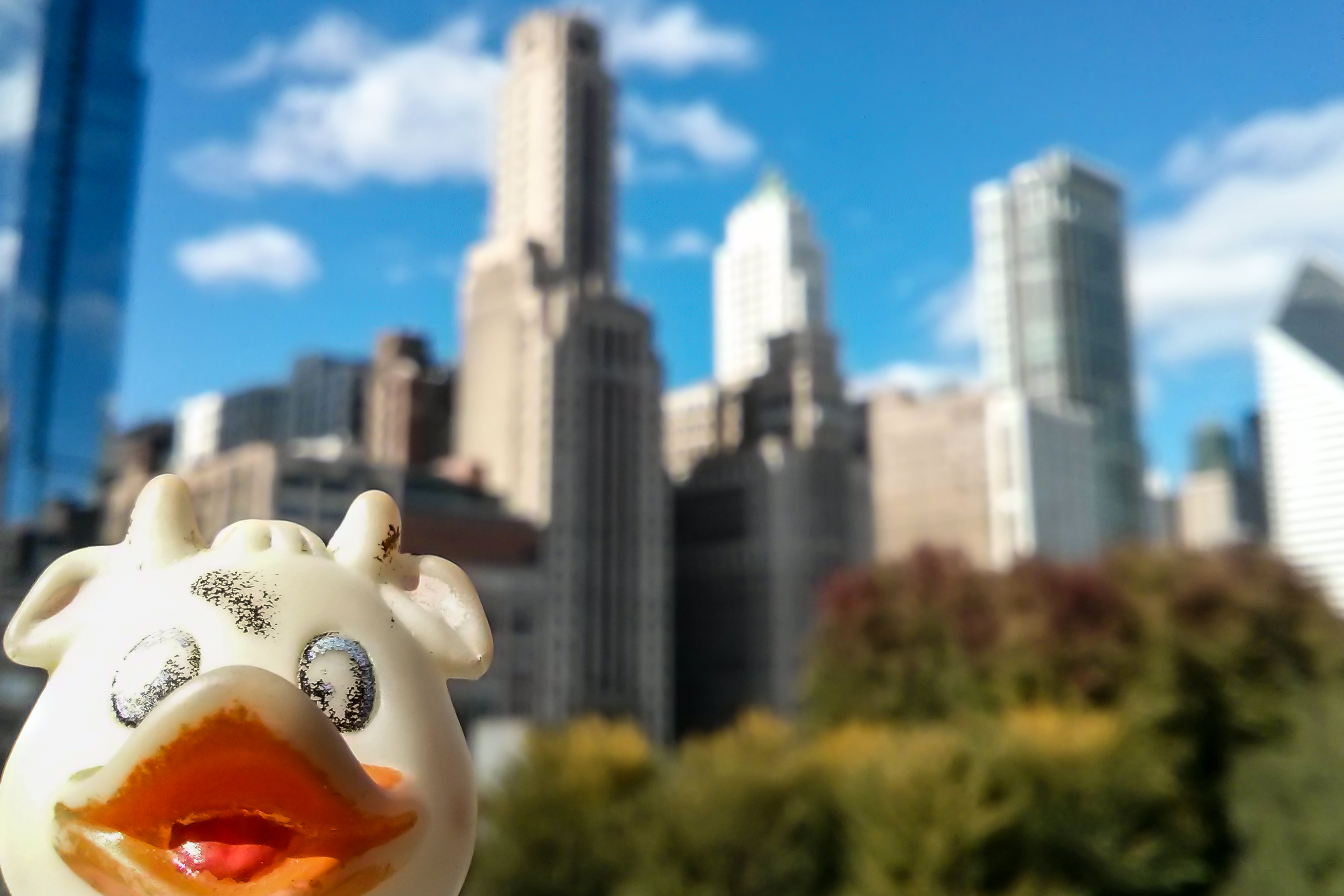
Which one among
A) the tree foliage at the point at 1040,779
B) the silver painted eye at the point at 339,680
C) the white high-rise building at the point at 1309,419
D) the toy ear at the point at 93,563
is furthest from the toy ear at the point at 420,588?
the white high-rise building at the point at 1309,419

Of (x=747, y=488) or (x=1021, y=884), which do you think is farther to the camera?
(x=747, y=488)

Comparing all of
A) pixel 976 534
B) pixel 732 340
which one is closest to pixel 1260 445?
pixel 976 534

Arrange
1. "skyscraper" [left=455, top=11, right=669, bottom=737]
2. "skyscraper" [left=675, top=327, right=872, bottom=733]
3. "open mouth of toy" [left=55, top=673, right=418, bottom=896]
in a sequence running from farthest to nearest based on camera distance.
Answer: "skyscraper" [left=675, top=327, right=872, bottom=733] < "skyscraper" [left=455, top=11, right=669, bottom=737] < "open mouth of toy" [left=55, top=673, right=418, bottom=896]

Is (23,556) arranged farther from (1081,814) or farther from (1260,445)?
(1260,445)

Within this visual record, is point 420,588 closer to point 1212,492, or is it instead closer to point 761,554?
point 761,554

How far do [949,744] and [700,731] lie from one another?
4101 centimetres

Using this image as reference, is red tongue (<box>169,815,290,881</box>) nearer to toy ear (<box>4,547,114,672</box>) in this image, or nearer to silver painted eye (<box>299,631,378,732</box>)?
silver painted eye (<box>299,631,378,732</box>)

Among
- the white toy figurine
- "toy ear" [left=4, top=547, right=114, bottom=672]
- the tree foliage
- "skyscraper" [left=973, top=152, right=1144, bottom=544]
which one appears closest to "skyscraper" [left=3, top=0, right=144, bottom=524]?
the tree foliage

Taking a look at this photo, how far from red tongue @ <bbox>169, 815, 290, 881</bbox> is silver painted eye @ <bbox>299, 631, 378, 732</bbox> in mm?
237

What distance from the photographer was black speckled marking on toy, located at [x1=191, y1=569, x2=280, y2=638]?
244 centimetres

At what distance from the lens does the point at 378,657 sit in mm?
2516

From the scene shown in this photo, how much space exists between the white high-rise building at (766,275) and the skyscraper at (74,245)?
45055 millimetres

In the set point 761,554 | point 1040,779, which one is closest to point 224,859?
point 1040,779

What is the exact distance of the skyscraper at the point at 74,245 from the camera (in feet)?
167
